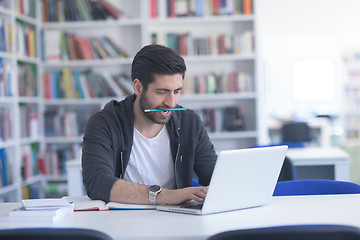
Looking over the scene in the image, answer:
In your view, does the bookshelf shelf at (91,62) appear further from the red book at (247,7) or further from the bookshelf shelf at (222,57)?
the red book at (247,7)

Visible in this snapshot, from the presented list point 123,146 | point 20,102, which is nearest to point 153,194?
point 123,146

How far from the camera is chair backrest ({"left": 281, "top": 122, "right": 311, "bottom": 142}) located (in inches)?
272

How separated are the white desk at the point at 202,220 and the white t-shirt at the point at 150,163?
0.44 meters

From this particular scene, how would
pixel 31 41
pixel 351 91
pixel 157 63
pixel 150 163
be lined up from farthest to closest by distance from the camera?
pixel 351 91 < pixel 31 41 < pixel 150 163 < pixel 157 63

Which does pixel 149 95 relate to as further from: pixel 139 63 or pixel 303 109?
pixel 303 109

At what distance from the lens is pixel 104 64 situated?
16.6 ft

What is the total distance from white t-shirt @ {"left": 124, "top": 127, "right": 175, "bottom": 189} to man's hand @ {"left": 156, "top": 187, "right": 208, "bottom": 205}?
0.39m

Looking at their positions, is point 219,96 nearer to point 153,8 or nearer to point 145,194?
point 153,8

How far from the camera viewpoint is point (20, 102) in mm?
4652

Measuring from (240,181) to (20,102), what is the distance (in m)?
3.49

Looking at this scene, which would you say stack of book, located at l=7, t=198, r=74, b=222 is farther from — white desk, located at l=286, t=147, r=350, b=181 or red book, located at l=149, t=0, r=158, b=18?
red book, located at l=149, t=0, r=158, b=18

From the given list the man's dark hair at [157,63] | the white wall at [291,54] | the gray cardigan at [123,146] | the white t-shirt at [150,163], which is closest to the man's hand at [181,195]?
the gray cardigan at [123,146]

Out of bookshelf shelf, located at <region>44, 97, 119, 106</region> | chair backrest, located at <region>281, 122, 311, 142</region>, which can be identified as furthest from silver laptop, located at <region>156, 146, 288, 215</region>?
chair backrest, located at <region>281, 122, 311, 142</region>

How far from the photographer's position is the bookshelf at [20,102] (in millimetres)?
4211
